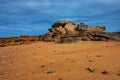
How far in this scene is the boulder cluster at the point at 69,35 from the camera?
A: 1886 cm

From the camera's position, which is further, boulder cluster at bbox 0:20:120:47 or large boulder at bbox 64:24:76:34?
large boulder at bbox 64:24:76:34

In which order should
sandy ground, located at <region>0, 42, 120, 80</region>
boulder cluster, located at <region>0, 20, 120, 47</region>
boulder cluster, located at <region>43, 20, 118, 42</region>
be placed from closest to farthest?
sandy ground, located at <region>0, 42, 120, 80</region> → boulder cluster, located at <region>0, 20, 120, 47</region> → boulder cluster, located at <region>43, 20, 118, 42</region>

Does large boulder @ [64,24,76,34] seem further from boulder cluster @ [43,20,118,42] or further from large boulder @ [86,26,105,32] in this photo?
large boulder @ [86,26,105,32]

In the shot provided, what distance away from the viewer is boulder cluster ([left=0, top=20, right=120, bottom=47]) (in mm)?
18864

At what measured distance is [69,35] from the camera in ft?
65.0

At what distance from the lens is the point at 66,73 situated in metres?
7.90

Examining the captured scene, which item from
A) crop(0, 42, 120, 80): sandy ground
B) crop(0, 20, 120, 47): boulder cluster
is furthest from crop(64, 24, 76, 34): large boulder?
crop(0, 42, 120, 80): sandy ground

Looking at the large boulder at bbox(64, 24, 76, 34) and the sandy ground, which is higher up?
the large boulder at bbox(64, 24, 76, 34)

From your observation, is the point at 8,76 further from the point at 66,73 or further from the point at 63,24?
the point at 63,24

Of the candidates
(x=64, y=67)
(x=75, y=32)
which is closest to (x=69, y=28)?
(x=75, y=32)

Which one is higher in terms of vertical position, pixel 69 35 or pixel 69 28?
pixel 69 28

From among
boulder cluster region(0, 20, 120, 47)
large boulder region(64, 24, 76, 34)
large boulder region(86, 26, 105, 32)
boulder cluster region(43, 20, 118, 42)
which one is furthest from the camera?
large boulder region(64, 24, 76, 34)

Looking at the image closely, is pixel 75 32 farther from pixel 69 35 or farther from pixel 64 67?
pixel 64 67

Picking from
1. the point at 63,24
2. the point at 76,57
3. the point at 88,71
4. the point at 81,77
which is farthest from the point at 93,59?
the point at 63,24
